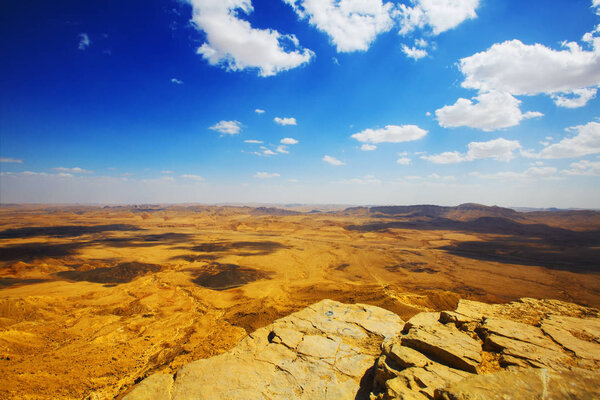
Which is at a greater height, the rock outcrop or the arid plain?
the rock outcrop

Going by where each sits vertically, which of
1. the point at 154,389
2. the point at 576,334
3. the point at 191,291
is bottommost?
the point at 191,291

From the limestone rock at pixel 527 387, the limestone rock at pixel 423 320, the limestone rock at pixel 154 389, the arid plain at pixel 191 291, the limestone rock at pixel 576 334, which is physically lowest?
the arid plain at pixel 191 291

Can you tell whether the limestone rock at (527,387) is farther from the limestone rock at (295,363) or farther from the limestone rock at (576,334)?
the limestone rock at (295,363)

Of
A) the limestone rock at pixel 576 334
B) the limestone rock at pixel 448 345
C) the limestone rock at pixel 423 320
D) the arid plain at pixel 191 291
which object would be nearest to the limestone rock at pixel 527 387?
the limestone rock at pixel 448 345

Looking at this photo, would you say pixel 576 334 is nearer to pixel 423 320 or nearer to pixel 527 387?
pixel 423 320

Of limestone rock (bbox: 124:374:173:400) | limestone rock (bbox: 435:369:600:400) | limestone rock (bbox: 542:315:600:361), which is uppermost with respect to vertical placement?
limestone rock (bbox: 435:369:600:400)

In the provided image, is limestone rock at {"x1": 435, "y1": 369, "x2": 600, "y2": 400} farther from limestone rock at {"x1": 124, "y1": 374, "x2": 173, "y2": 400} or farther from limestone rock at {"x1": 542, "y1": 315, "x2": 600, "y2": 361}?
limestone rock at {"x1": 124, "y1": 374, "x2": 173, "y2": 400}

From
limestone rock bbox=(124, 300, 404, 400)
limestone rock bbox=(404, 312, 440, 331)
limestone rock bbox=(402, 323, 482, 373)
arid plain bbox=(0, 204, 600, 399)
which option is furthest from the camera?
arid plain bbox=(0, 204, 600, 399)

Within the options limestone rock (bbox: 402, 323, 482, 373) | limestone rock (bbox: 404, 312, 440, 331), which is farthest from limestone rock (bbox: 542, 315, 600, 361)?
limestone rock (bbox: 404, 312, 440, 331)

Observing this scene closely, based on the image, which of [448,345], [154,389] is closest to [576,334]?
[448,345]
